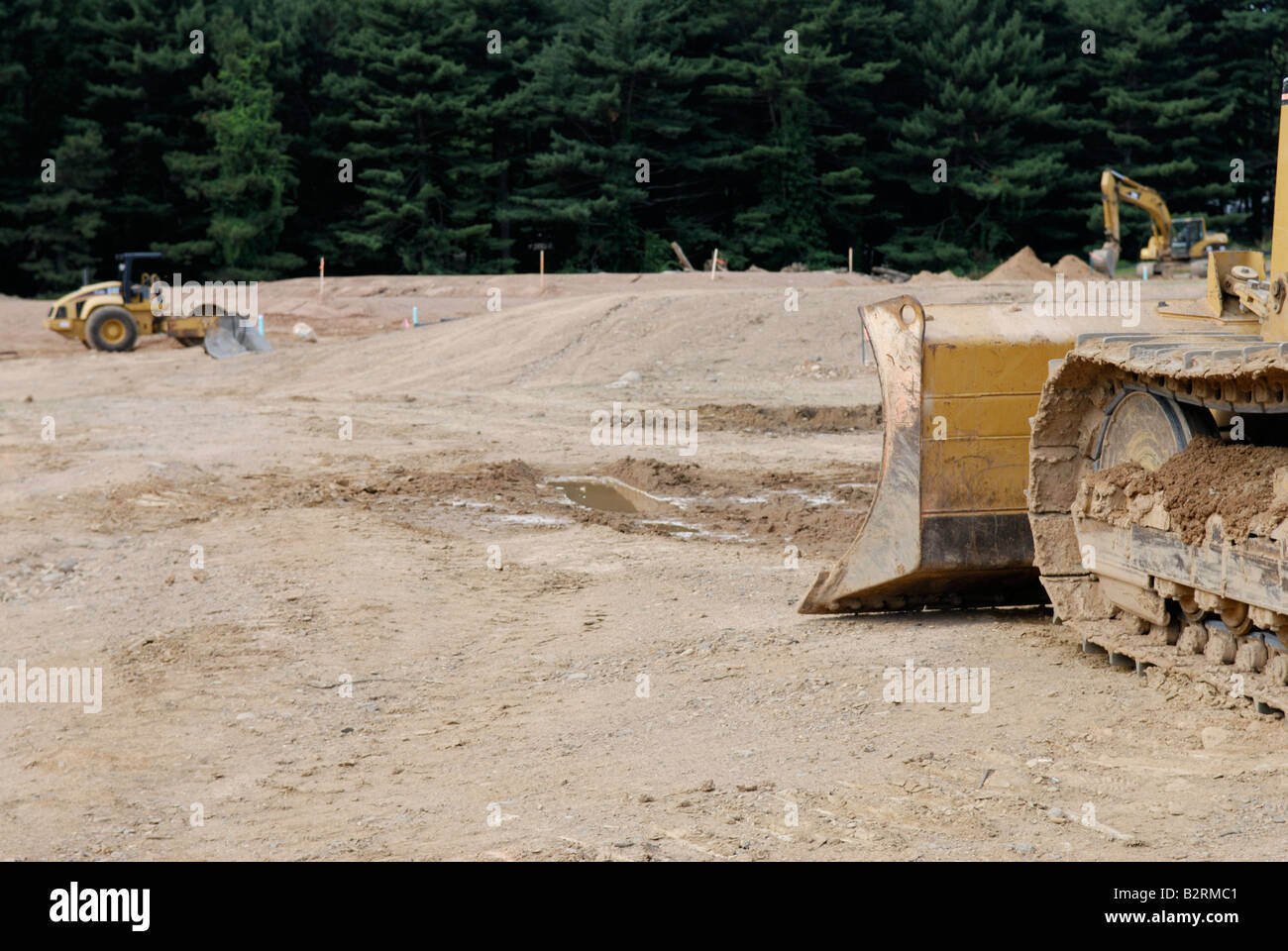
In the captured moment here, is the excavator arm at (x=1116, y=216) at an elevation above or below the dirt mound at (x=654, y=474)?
above

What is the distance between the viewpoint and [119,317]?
25219mm

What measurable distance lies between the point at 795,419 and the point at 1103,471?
10.4 m

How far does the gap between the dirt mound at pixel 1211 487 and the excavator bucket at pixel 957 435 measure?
0.76 metres

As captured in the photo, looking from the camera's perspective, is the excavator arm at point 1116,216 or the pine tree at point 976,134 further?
the pine tree at point 976,134

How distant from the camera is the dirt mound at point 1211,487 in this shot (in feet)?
16.7

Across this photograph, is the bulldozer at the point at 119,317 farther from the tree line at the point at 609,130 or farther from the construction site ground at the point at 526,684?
the tree line at the point at 609,130

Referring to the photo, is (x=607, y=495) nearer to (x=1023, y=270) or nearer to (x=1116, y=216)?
(x=1116, y=216)

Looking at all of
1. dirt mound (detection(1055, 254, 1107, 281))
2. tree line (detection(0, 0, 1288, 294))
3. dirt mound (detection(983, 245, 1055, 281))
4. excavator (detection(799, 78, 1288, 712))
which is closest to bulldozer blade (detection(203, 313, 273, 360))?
tree line (detection(0, 0, 1288, 294))

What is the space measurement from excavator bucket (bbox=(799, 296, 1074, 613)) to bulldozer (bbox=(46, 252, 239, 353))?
66.4ft

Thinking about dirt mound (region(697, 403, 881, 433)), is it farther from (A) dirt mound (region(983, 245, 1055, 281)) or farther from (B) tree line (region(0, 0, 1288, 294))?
(B) tree line (region(0, 0, 1288, 294))

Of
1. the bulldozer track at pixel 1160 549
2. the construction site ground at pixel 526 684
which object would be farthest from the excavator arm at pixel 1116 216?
the bulldozer track at pixel 1160 549

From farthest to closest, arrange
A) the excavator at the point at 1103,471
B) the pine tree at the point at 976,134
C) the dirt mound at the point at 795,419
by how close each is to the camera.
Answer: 1. the pine tree at the point at 976,134
2. the dirt mound at the point at 795,419
3. the excavator at the point at 1103,471

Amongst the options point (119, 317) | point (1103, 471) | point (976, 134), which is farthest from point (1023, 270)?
point (1103, 471)

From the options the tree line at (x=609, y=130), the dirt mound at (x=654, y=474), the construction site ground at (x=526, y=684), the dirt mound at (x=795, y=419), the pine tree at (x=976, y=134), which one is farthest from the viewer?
the pine tree at (x=976, y=134)
